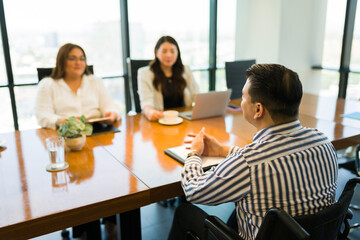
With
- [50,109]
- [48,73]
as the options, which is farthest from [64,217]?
[48,73]

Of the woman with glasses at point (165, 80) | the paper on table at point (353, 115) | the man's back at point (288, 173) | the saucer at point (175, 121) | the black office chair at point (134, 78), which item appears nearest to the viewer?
the man's back at point (288, 173)

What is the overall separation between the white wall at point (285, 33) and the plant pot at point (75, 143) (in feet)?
11.3

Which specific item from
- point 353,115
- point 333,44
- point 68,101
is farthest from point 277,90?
point 333,44

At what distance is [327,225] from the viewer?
0.99 meters

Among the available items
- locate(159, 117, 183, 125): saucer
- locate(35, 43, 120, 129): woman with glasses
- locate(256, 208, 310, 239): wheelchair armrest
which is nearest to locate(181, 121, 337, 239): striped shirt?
locate(256, 208, 310, 239): wheelchair armrest

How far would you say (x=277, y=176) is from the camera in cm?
99

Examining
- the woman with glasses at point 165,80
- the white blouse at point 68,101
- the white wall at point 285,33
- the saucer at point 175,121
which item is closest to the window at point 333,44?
the white wall at point 285,33

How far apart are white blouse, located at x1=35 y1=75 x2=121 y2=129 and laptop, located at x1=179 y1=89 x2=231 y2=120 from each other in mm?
564

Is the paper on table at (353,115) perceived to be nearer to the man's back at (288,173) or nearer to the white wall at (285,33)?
the man's back at (288,173)

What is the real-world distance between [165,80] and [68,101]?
32.6 inches

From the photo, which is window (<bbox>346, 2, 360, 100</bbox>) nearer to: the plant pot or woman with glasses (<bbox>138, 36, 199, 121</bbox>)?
woman with glasses (<bbox>138, 36, 199, 121</bbox>)

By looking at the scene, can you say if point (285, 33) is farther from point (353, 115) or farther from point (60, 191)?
point (60, 191)

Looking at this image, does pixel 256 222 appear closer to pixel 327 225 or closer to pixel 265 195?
pixel 265 195

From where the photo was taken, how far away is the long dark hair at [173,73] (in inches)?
106
